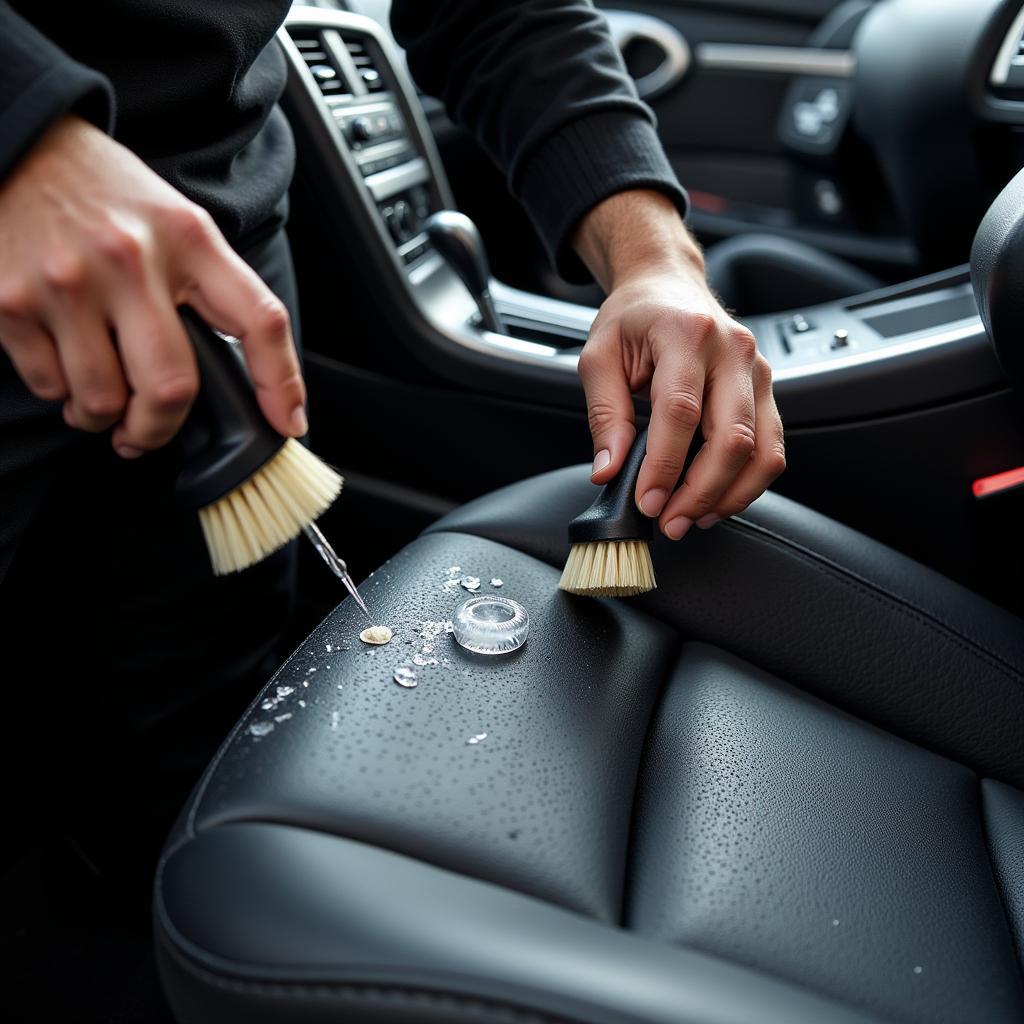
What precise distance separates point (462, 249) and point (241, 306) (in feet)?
2.62

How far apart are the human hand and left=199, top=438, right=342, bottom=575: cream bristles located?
229mm

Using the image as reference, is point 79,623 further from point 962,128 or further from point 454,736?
point 962,128

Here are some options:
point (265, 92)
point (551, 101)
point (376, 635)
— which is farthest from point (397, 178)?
point (376, 635)

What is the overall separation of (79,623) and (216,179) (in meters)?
0.42

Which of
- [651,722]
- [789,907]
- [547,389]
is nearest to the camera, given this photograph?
[789,907]

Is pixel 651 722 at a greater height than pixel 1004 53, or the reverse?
pixel 651 722

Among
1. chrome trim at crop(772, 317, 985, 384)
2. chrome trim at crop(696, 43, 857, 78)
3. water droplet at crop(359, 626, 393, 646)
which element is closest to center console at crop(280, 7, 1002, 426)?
chrome trim at crop(772, 317, 985, 384)

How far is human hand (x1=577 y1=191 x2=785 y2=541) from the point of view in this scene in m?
0.70

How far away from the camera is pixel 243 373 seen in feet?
1.68

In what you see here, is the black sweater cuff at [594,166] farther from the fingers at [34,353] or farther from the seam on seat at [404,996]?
the seam on seat at [404,996]

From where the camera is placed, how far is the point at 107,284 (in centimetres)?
44

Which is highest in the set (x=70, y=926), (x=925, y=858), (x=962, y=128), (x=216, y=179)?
(x=216, y=179)

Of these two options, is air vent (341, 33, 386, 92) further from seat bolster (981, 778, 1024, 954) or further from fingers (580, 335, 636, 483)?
seat bolster (981, 778, 1024, 954)

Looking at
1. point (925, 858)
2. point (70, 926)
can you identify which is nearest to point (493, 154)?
point (925, 858)
